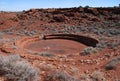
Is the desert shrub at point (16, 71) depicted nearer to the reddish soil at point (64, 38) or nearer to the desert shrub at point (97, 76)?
the reddish soil at point (64, 38)

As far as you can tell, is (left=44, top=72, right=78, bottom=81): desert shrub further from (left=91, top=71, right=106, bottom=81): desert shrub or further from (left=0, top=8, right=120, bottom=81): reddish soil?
(left=91, top=71, right=106, bottom=81): desert shrub

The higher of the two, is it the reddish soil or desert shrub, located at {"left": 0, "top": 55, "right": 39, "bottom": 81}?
desert shrub, located at {"left": 0, "top": 55, "right": 39, "bottom": 81}

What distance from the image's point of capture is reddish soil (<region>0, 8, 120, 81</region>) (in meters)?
10.3

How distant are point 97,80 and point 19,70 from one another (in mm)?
3172

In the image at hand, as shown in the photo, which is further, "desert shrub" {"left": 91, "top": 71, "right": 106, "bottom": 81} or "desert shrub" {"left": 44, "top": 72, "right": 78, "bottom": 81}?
"desert shrub" {"left": 91, "top": 71, "right": 106, "bottom": 81}

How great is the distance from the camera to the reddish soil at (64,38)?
33.7ft

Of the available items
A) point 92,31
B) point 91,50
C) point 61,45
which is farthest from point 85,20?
point 91,50

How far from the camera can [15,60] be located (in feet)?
31.0

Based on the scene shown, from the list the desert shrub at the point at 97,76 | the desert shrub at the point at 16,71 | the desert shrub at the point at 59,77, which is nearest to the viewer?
the desert shrub at the point at 16,71

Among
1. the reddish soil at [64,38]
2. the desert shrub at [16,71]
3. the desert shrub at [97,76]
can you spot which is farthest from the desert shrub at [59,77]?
the desert shrub at [97,76]

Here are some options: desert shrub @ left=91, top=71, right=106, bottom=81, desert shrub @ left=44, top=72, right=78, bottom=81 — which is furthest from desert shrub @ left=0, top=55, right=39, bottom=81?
desert shrub @ left=91, top=71, right=106, bottom=81

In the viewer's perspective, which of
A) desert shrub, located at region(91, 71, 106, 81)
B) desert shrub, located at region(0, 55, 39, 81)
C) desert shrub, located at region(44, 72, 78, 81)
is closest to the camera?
desert shrub, located at region(0, 55, 39, 81)

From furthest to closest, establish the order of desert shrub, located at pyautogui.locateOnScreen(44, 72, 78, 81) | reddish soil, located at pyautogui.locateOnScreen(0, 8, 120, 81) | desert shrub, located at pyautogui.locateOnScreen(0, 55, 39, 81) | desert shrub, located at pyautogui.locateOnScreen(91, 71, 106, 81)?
reddish soil, located at pyautogui.locateOnScreen(0, 8, 120, 81) → desert shrub, located at pyautogui.locateOnScreen(91, 71, 106, 81) → desert shrub, located at pyautogui.locateOnScreen(44, 72, 78, 81) → desert shrub, located at pyautogui.locateOnScreen(0, 55, 39, 81)

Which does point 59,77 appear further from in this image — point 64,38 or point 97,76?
point 64,38
